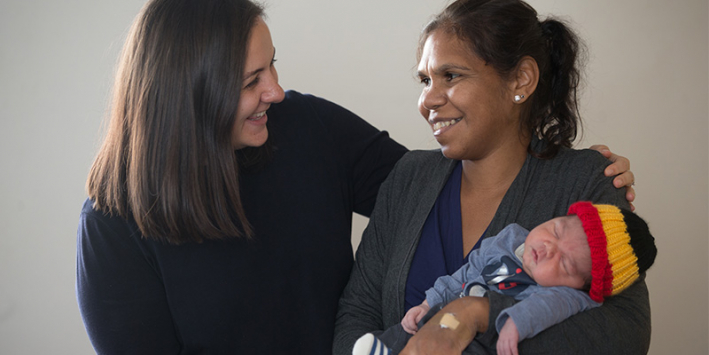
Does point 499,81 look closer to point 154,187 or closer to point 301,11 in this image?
point 154,187

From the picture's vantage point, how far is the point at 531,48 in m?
1.61

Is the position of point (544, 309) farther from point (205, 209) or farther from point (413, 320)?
point (205, 209)

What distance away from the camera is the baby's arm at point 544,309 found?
4.08ft

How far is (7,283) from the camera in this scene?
2539 mm

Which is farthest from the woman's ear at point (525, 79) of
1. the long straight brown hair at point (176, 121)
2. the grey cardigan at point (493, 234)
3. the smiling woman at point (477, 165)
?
the long straight brown hair at point (176, 121)

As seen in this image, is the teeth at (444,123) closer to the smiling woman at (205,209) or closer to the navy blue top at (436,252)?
the navy blue top at (436,252)

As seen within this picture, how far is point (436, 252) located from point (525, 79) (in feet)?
1.85

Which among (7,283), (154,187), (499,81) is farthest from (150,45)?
(7,283)

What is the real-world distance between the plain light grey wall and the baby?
4.39 ft

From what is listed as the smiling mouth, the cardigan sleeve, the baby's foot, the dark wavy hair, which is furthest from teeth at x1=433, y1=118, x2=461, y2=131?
the baby's foot

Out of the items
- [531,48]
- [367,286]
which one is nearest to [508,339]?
[367,286]

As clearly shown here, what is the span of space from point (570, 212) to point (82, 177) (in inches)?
85.8

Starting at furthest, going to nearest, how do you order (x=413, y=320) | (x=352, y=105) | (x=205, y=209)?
(x=352, y=105), (x=205, y=209), (x=413, y=320)

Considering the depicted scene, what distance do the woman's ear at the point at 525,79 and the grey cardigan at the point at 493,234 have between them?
0.16 m
